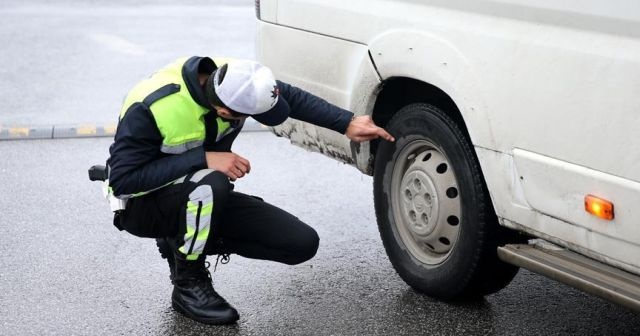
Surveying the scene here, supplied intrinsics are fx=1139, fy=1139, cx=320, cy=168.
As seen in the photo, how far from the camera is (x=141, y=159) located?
4.41 metres

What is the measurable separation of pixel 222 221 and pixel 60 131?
12.0ft

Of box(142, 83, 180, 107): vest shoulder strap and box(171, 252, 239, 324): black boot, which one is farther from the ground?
box(142, 83, 180, 107): vest shoulder strap

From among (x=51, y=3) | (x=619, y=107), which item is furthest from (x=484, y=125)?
(x=51, y=3)

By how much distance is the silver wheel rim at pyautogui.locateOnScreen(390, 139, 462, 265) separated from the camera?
15.0 feet

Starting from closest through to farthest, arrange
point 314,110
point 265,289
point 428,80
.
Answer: point 428,80 < point 314,110 < point 265,289

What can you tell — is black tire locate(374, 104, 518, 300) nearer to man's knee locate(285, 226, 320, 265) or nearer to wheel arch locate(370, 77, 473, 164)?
wheel arch locate(370, 77, 473, 164)

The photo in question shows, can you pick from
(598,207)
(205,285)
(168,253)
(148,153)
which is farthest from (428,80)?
(168,253)

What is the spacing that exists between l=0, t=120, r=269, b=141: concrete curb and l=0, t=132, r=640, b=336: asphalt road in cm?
136

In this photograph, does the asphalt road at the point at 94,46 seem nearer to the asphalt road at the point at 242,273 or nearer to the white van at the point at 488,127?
the asphalt road at the point at 242,273

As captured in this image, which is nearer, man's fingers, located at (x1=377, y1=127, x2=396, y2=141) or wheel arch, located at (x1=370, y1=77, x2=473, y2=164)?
wheel arch, located at (x1=370, y1=77, x2=473, y2=164)

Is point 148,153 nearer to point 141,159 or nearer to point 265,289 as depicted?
point 141,159

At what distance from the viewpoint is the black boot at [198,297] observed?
15.5ft

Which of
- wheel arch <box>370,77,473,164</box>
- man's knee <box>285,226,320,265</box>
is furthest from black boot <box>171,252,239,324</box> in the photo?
wheel arch <box>370,77,473,164</box>

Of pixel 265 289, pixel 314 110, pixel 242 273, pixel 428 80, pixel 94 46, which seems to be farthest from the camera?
pixel 94 46
